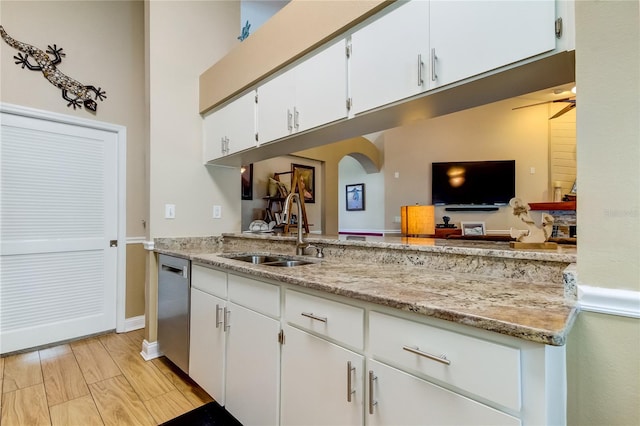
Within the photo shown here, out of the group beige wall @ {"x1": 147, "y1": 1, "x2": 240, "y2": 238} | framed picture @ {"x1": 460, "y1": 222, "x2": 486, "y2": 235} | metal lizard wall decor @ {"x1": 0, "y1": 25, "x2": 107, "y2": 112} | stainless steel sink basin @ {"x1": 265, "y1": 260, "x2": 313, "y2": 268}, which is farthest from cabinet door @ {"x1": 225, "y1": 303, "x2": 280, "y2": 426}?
framed picture @ {"x1": 460, "y1": 222, "x2": 486, "y2": 235}

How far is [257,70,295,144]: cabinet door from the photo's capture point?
1954mm

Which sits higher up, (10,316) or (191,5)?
(191,5)

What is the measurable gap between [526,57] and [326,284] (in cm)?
105

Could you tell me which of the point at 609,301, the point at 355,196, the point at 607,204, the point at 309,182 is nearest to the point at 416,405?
the point at 609,301

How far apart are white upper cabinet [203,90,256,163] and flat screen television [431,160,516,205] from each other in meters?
4.95

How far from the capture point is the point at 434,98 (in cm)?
135

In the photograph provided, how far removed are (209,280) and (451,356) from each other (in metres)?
1.44

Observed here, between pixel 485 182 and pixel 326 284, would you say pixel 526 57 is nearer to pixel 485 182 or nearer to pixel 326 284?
pixel 326 284

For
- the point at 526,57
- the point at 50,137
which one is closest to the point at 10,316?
the point at 50,137


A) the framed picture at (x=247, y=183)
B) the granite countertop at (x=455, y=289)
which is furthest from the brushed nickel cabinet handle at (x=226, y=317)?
the framed picture at (x=247, y=183)

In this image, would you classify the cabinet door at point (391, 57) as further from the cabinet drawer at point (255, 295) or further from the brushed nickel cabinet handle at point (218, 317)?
the brushed nickel cabinet handle at point (218, 317)

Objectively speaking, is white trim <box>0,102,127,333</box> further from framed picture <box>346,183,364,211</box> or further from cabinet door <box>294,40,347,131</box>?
framed picture <box>346,183,364,211</box>

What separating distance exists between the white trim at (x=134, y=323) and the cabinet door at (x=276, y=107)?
2.34 meters

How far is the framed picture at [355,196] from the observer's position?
23.4ft
